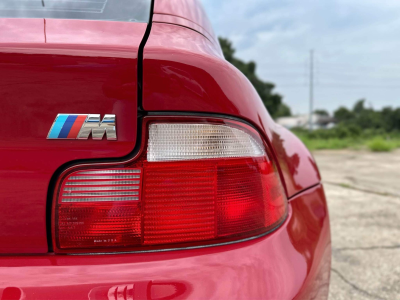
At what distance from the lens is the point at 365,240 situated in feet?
9.48

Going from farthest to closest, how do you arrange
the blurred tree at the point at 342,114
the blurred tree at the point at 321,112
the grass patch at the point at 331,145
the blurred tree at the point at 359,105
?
the blurred tree at the point at 321,112 → the blurred tree at the point at 359,105 → the blurred tree at the point at 342,114 → the grass patch at the point at 331,145

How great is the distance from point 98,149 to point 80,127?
61 millimetres

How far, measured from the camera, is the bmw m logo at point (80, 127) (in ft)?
2.24

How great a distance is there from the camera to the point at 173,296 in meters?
0.65

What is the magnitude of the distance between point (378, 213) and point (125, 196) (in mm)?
3753

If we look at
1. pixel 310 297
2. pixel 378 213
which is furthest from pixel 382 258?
pixel 310 297

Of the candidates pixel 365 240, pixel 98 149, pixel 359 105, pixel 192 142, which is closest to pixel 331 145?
pixel 365 240

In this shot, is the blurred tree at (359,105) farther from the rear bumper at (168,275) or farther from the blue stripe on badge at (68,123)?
the blue stripe on badge at (68,123)

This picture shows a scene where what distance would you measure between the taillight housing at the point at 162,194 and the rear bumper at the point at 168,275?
0.04m

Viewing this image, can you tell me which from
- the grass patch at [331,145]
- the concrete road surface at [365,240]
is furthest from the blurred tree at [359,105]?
the concrete road surface at [365,240]

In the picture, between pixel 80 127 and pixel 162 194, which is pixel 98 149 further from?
pixel 162 194

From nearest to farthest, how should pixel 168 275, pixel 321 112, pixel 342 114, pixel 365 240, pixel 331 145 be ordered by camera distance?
pixel 168 275
pixel 365 240
pixel 331 145
pixel 342 114
pixel 321 112

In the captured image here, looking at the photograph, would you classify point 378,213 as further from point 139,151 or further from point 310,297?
point 139,151

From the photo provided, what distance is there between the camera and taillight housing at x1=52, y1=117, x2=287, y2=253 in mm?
725
